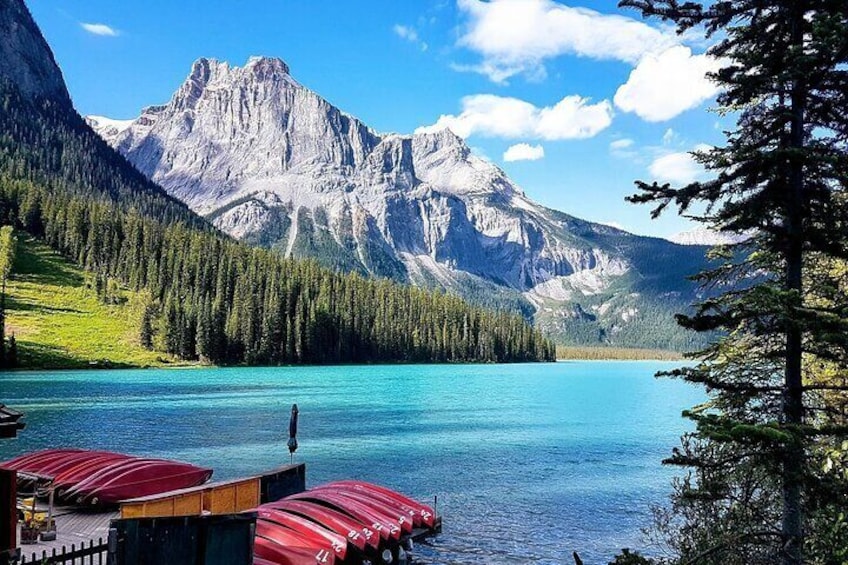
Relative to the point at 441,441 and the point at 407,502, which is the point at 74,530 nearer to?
the point at 407,502

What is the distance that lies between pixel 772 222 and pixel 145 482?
29.4 meters

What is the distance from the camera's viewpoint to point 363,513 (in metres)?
27.7

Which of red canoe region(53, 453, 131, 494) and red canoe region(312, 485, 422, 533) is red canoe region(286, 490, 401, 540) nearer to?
red canoe region(312, 485, 422, 533)

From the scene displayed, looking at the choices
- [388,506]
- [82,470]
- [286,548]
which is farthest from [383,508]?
[82,470]

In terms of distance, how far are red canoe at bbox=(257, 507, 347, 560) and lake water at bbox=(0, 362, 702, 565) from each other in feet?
24.6

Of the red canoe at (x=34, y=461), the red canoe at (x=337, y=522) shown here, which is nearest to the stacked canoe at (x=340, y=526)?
the red canoe at (x=337, y=522)

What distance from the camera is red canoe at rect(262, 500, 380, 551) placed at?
83.7ft

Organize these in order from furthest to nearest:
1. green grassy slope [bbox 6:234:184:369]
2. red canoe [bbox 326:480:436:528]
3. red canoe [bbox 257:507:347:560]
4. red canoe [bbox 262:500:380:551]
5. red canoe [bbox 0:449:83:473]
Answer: green grassy slope [bbox 6:234:184:369], red canoe [bbox 0:449:83:473], red canoe [bbox 326:480:436:528], red canoe [bbox 262:500:380:551], red canoe [bbox 257:507:347:560]

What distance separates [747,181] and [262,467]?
41934 mm

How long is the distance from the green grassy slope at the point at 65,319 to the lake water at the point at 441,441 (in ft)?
49.6

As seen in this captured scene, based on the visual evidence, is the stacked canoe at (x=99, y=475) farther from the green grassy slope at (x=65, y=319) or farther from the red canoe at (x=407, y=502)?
the green grassy slope at (x=65, y=319)

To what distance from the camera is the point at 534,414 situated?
289 feet

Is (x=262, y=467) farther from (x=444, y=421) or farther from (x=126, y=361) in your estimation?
(x=126, y=361)

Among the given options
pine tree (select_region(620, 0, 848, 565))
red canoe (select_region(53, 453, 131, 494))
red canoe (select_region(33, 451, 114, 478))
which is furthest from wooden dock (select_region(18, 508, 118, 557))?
pine tree (select_region(620, 0, 848, 565))
